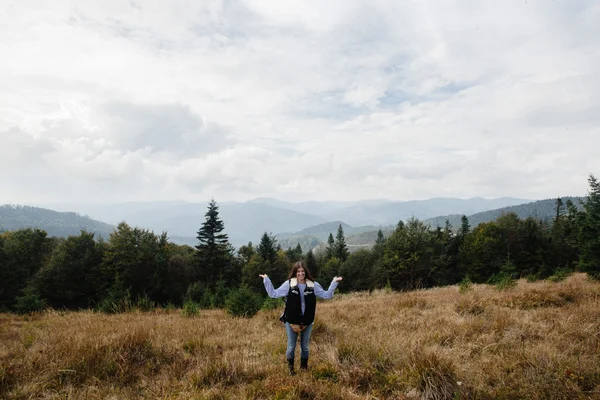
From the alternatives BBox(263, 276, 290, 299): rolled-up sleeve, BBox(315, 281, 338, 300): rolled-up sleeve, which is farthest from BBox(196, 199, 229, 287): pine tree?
BBox(315, 281, 338, 300): rolled-up sleeve

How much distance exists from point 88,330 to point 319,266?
71.3m

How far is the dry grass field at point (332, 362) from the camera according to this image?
4281 mm

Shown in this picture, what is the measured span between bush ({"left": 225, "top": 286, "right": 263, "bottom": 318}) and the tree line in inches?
409

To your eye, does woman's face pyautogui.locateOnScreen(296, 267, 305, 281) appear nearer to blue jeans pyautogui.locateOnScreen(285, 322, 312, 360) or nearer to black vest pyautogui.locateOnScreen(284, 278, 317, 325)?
black vest pyautogui.locateOnScreen(284, 278, 317, 325)

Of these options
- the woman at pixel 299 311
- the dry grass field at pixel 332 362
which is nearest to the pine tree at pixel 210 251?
the dry grass field at pixel 332 362

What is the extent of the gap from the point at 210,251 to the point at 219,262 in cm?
206

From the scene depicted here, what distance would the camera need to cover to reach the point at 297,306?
5496mm

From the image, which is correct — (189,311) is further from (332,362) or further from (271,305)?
(332,362)

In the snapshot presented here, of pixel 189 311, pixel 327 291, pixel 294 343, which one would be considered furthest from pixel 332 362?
pixel 189 311

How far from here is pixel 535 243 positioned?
55281 millimetres

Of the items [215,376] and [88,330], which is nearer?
[215,376]

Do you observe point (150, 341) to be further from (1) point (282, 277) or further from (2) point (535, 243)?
(2) point (535, 243)

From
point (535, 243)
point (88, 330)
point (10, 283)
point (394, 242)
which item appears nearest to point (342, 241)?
point (394, 242)

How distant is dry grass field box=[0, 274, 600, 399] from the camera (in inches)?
169
